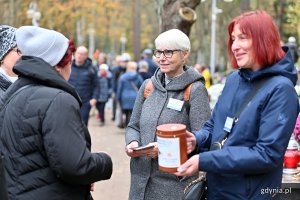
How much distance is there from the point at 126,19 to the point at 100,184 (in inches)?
1748

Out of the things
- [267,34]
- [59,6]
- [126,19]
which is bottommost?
[126,19]

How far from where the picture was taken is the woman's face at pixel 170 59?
362 cm

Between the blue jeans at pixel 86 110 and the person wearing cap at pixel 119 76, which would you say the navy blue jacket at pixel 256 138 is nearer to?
the blue jeans at pixel 86 110

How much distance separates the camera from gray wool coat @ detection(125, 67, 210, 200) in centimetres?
358

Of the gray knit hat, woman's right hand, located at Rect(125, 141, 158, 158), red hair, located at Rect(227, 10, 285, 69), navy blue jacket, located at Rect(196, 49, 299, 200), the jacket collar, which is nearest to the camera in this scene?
navy blue jacket, located at Rect(196, 49, 299, 200)

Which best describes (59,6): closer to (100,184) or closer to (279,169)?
(100,184)

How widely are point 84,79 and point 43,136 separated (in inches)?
273

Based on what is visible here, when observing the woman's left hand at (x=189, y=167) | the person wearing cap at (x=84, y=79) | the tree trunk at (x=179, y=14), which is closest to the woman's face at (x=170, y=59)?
the woman's left hand at (x=189, y=167)

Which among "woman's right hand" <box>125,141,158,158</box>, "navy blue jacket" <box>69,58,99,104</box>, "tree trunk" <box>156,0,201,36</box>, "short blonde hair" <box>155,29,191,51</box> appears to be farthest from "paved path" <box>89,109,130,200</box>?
"short blonde hair" <box>155,29,191,51</box>

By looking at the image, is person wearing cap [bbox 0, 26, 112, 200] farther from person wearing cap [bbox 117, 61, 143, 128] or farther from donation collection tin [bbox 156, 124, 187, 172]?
person wearing cap [bbox 117, 61, 143, 128]

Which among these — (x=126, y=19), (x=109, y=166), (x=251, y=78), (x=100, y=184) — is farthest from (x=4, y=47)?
(x=126, y=19)

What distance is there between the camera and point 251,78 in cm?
270

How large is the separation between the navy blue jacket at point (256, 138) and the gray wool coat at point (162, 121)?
77 cm

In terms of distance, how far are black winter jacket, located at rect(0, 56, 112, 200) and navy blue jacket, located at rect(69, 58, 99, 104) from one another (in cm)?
665
